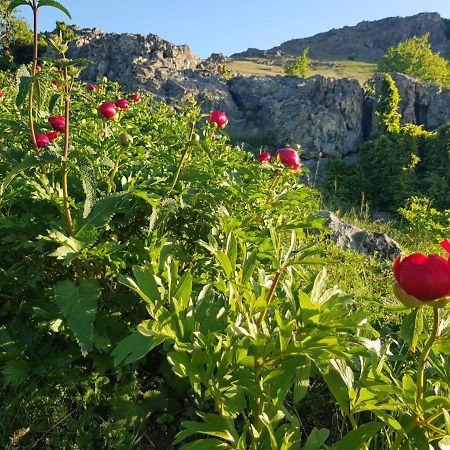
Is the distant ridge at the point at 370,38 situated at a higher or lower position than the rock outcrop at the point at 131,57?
higher

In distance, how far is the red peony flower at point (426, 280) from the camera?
3.05 feet

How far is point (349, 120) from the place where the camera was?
17766 mm

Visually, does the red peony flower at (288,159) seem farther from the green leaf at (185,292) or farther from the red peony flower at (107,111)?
the green leaf at (185,292)

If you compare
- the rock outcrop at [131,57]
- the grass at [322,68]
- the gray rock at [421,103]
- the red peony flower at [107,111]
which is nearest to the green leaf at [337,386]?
the red peony flower at [107,111]

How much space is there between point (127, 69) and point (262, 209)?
18220mm

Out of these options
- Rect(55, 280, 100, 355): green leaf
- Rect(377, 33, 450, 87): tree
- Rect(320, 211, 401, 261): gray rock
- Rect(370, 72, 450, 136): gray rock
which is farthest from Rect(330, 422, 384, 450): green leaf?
Rect(377, 33, 450, 87): tree

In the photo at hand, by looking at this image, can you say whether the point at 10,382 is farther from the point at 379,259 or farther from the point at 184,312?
the point at 379,259

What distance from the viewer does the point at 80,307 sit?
5.04 ft

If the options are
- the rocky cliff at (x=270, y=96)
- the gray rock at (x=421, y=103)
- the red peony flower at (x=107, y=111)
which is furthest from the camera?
the gray rock at (x=421, y=103)

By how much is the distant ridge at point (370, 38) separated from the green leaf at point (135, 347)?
67292mm

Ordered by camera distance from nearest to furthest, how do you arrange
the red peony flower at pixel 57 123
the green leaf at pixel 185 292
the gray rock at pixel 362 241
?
the green leaf at pixel 185 292 → the red peony flower at pixel 57 123 → the gray rock at pixel 362 241

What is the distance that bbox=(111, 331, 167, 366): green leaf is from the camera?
3.31 feet

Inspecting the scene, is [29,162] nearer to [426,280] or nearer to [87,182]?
[87,182]

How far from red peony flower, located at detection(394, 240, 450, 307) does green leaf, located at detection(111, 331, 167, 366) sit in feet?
1.79
